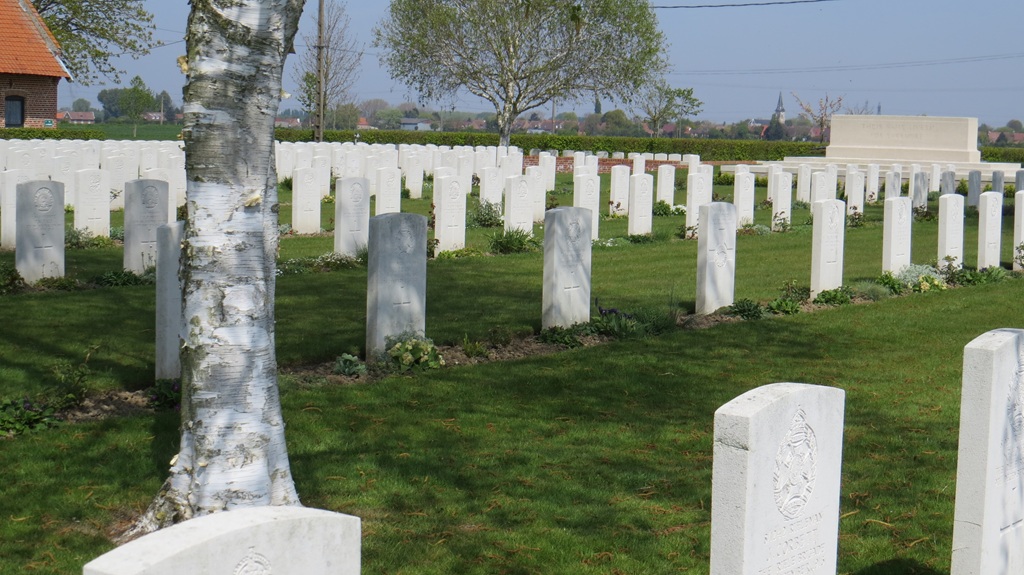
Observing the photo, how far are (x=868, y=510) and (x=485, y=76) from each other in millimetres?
41397

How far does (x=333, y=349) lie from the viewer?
28.9ft

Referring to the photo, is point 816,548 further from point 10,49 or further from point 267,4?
point 10,49

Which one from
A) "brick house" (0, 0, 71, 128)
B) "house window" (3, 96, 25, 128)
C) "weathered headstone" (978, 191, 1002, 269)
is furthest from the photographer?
"house window" (3, 96, 25, 128)

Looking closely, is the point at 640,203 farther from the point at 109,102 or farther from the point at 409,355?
the point at 109,102

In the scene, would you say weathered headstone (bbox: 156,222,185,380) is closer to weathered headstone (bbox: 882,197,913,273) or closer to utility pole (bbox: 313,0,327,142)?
weathered headstone (bbox: 882,197,913,273)

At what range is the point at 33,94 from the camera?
40.7 m

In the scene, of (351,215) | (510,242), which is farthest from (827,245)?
(351,215)

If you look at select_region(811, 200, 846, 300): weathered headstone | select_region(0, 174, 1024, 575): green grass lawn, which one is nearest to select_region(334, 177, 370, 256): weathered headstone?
select_region(0, 174, 1024, 575): green grass lawn

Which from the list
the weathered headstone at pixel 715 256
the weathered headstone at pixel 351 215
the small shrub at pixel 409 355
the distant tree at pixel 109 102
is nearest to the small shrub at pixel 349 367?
the small shrub at pixel 409 355

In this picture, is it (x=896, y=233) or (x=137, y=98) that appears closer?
(x=896, y=233)

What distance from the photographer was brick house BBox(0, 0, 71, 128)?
39.4 meters

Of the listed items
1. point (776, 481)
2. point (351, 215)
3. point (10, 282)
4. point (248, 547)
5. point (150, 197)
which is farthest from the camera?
point (351, 215)

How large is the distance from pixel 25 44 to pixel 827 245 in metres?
35.6

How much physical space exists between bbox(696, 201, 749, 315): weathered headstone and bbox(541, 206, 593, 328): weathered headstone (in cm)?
146
